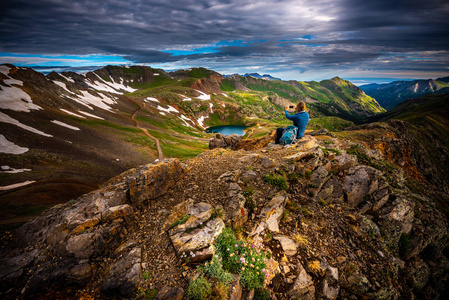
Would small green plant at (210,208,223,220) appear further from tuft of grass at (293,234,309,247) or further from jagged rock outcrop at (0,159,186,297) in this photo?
tuft of grass at (293,234,309,247)

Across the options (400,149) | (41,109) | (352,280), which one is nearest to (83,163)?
(41,109)

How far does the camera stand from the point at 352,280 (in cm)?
959

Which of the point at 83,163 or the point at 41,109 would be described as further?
the point at 41,109

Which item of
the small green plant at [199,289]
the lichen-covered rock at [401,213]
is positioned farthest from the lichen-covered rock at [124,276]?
the lichen-covered rock at [401,213]

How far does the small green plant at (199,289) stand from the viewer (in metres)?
6.89

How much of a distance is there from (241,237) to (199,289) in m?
3.06

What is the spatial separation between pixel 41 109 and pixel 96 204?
54.2 meters

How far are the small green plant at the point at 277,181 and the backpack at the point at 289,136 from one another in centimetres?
624

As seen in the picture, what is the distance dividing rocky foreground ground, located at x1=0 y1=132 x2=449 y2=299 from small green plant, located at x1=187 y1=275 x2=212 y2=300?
0.39 feet

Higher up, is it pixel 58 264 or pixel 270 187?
pixel 270 187

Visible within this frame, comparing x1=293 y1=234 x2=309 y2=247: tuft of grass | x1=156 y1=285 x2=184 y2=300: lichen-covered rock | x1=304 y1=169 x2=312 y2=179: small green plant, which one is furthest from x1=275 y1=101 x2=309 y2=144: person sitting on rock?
x1=156 y1=285 x2=184 y2=300: lichen-covered rock

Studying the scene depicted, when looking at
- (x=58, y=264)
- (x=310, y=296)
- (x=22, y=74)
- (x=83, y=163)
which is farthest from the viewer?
(x=22, y=74)

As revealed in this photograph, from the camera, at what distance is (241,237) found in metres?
9.26

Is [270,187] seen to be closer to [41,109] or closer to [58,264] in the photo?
[58,264]
